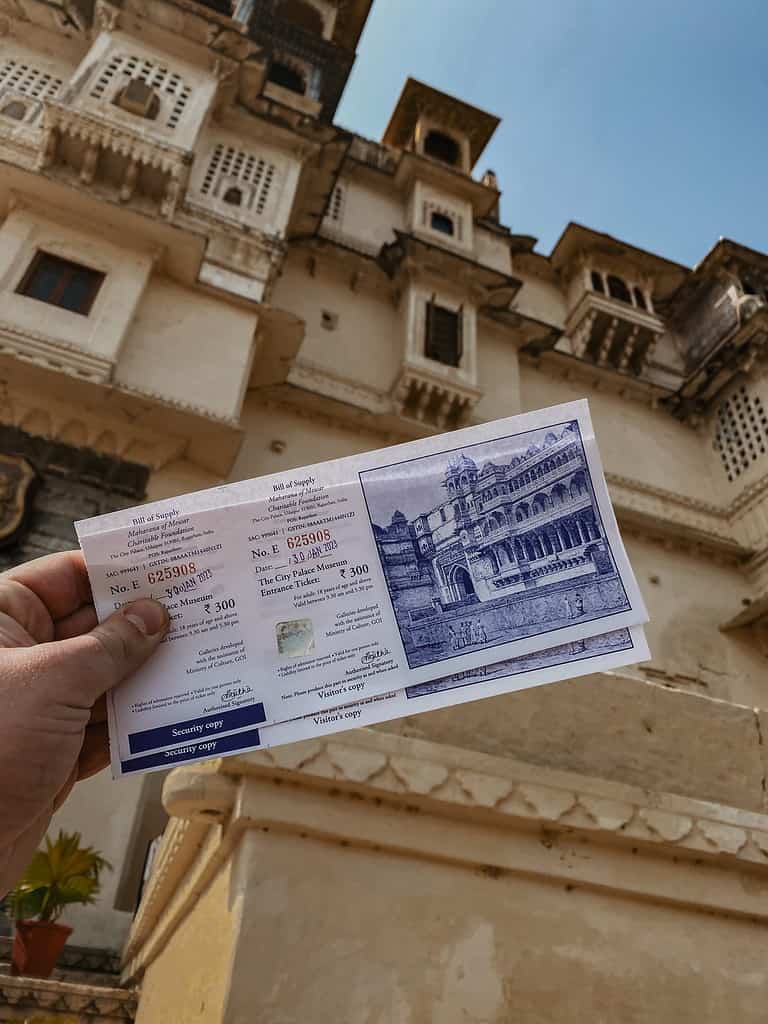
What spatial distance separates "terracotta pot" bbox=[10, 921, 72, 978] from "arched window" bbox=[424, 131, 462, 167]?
18.4 meters

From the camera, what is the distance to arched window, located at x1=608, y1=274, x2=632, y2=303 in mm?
16625

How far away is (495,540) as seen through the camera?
4.82ft

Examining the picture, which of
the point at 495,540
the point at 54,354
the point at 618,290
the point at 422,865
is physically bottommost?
the point at 422,865

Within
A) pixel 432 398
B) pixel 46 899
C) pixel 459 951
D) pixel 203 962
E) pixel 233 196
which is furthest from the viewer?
pixel 432 398

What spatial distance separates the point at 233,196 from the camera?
436 inches

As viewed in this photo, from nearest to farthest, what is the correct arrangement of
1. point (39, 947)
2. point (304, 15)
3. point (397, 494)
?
point (397, 494) < point (39, 947) < point (304, 15)

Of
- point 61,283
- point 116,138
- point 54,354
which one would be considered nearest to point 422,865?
point 54,354

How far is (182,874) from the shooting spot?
3010mm

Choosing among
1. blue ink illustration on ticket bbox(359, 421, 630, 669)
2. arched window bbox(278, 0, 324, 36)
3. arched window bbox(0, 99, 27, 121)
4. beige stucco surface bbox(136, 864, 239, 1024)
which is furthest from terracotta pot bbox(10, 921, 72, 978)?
arched window bbox(278, 0, 324, 36)

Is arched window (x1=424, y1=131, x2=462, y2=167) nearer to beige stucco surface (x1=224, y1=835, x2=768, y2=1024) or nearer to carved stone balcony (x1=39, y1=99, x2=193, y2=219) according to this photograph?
carved stone balcony (x1=39, y1=99, x2=193, y2=219)

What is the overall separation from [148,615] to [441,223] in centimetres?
1575

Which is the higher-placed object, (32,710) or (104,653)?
(104,653)

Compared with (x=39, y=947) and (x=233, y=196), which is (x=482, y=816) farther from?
(x=233, y=196)

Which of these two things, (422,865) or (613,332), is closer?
(422,865)
